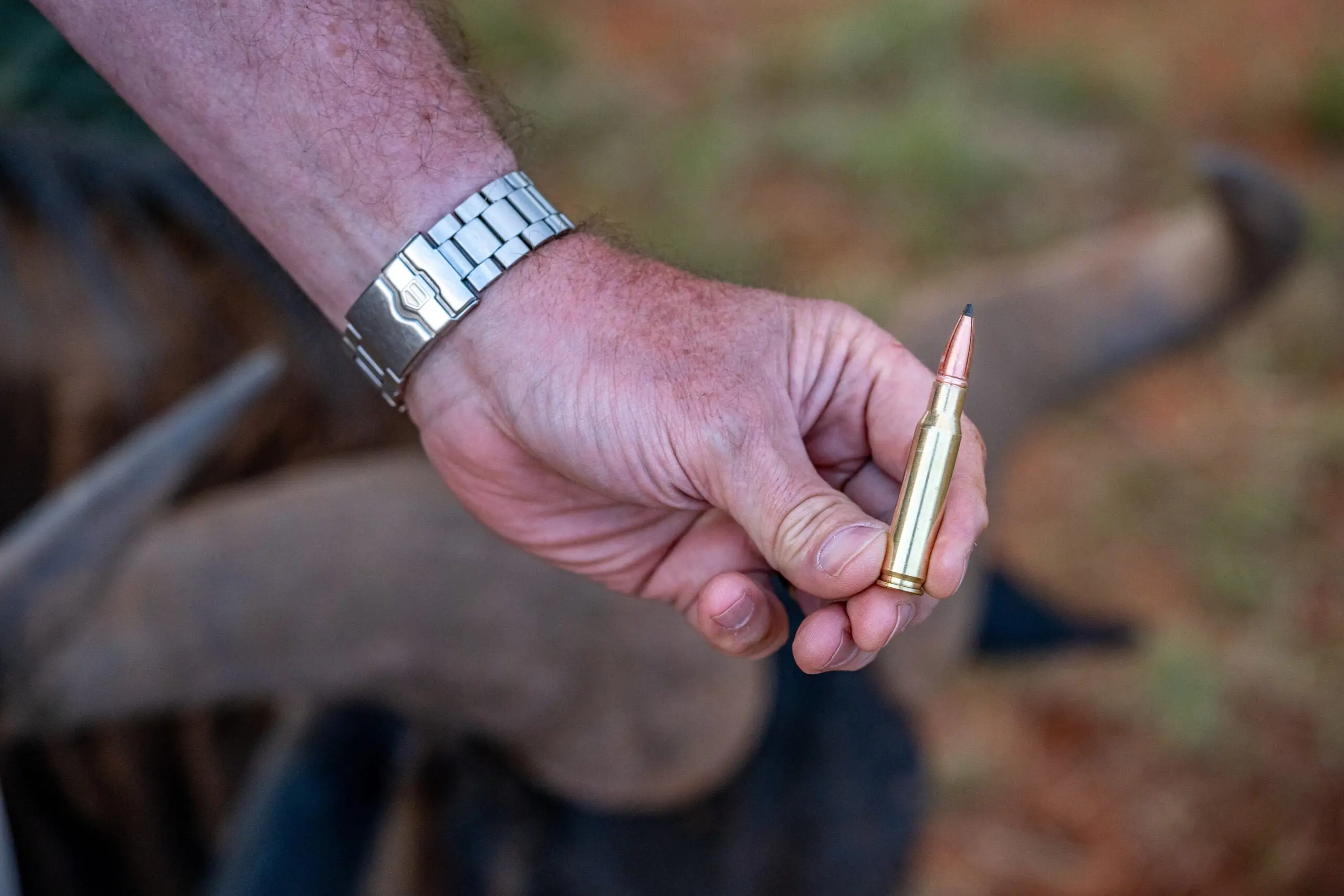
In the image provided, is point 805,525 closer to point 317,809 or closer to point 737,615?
point 737,615

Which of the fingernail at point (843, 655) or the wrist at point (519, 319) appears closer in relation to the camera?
the fingernail at point (843, 655)

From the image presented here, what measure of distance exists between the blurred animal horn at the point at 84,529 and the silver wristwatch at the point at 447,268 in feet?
1.61

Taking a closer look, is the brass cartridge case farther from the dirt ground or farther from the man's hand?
the dirt ground

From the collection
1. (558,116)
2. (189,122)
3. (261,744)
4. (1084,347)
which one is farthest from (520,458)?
(558,116)

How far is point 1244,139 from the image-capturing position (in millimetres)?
3900

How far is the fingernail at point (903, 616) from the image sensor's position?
2.76 ft

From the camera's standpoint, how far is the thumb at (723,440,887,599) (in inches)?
32.2

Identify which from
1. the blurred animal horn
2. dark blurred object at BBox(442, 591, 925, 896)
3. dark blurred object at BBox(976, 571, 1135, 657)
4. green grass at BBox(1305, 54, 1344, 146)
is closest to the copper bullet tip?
dark blurred object at BBox(442, 591, 925, 896)

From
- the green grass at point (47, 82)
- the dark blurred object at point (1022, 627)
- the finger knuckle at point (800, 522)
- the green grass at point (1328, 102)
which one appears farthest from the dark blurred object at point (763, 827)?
the green grass at point (1328, 102)

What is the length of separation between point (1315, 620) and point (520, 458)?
2608 mm

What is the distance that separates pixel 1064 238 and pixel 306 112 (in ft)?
10.1

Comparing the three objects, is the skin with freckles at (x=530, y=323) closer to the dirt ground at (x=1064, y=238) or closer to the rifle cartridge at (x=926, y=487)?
the rifle cartridge at (x=926, y=487)

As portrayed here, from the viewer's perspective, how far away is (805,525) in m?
0.84

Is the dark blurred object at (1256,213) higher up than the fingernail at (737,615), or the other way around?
the fingernail at (737,615)
